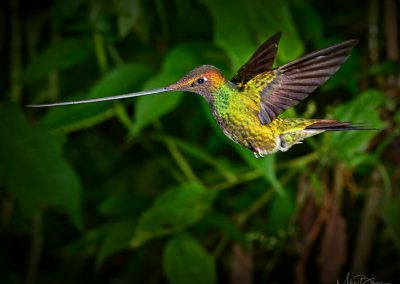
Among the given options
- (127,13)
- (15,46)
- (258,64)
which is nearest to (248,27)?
(258,64)

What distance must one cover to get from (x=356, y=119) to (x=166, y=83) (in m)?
0.24

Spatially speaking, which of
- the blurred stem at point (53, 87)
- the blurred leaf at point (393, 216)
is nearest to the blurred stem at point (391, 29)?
the blurred leaf at point (393, 216)

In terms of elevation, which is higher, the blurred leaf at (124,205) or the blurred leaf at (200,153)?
the blurred leaf at (200,153)

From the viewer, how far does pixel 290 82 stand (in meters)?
0.22

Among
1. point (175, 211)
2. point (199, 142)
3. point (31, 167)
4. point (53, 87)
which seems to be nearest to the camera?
point (31, 167)

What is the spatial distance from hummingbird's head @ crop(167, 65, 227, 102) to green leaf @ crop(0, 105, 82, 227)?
525mm

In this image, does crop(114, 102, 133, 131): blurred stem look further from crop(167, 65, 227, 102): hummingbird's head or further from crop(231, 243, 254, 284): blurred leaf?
crop(167, 65, 227, 102): hummingbird's head

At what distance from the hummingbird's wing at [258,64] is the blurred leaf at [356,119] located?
1.17 feet

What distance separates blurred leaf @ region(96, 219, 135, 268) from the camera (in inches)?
33.9

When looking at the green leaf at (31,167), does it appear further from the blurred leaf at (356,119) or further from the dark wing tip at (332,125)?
the dark wing tip at (332,125)

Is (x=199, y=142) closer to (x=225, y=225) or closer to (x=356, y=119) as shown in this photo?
(x=225, y=225)

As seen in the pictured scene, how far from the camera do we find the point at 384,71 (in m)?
0.80

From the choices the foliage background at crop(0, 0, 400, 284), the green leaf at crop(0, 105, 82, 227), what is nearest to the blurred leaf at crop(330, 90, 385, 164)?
the foliage background at crop(0, 0, 400, 284)

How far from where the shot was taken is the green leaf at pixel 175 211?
81 cm
